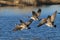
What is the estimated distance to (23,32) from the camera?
55.3ft

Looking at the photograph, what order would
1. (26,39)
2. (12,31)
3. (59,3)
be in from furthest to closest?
(59,3) → (12,31) → (26,39)

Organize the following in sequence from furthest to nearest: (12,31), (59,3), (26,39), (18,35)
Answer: (59,3), (12,31), (18,35), (26,39)

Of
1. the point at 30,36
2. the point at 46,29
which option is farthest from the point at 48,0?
the point at 30,36

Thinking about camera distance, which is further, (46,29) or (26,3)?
(26,3)

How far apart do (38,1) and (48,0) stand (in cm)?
116

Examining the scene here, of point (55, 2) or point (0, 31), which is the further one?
point (55, 2)

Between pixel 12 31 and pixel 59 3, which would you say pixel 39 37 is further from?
pixel 59 3

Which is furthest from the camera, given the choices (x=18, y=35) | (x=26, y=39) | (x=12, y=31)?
(x=12, y=31)

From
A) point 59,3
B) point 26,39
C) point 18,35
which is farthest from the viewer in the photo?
point 59,3

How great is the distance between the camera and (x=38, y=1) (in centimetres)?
4009

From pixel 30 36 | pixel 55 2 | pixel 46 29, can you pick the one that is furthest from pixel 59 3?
pixel 30 36

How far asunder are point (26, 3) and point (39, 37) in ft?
80.4

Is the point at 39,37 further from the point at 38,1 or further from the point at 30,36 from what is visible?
the point at 38,1

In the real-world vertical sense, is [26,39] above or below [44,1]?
above
